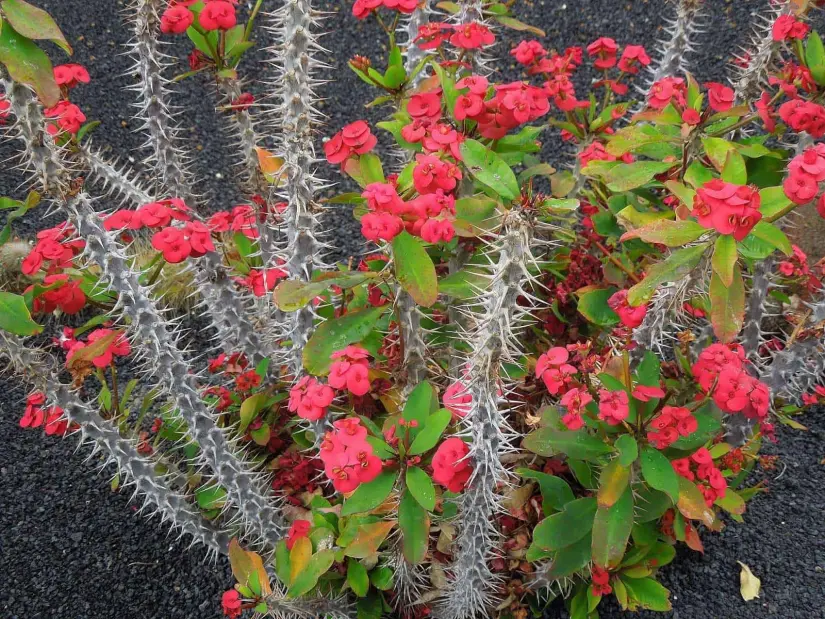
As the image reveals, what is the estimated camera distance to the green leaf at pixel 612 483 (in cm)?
146

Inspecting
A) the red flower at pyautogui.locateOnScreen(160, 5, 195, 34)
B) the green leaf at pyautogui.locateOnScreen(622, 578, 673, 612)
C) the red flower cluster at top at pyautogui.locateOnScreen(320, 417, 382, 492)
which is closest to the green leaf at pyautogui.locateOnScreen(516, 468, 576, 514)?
the green leaf at pyautogui.locateOnScreen(622, 578, 673, 612)

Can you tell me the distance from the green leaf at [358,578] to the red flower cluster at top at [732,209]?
1.22m

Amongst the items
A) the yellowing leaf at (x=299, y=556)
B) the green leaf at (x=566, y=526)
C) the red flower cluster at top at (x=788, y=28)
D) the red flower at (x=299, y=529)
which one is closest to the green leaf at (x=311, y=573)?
the yellowing leaf at (x=299, y=556)

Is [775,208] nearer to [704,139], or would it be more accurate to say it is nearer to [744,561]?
[704,139]

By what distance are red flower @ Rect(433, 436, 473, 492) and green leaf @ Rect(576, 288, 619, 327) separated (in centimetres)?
73

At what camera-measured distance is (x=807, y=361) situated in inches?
75.2

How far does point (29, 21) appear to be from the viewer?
1.09m

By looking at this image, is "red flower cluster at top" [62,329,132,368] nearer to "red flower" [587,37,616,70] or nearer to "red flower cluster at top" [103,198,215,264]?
"red flower cluster at top" [103,198,215,264]

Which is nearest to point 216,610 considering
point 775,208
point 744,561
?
point 744,561

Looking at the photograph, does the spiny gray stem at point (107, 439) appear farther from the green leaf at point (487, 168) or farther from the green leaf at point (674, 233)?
the green leaf at point (674, 233)

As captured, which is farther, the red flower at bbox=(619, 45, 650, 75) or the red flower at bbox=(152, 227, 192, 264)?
the red flower at bbox=(619, 45, 650, 75)

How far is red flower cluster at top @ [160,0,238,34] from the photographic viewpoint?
1654 mm

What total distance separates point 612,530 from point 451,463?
430mm

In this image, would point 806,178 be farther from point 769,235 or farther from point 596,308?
point 596,308
